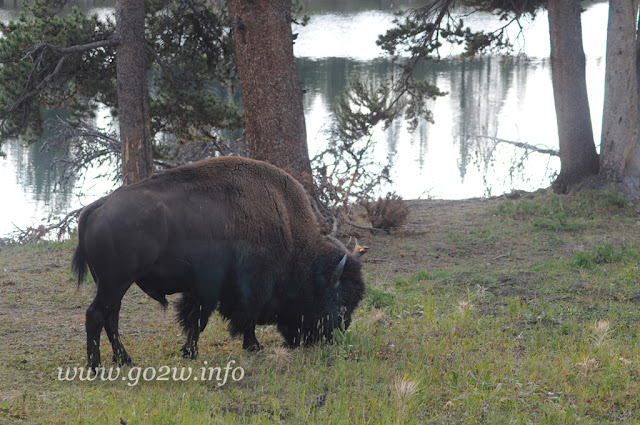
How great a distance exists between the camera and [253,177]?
6180 millimetres

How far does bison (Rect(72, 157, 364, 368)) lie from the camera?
5195 millimetres

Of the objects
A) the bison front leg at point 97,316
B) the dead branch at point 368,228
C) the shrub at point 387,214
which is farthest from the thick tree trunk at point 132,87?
the bison front leg at point 97,316

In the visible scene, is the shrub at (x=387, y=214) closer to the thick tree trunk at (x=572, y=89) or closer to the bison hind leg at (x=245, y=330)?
the thick tree trunk at (x=572, y=89)

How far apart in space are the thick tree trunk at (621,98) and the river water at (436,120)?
2403 mm

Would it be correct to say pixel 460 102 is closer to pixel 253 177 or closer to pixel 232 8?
pixel 232 8

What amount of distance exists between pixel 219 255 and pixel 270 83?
16.5 ft

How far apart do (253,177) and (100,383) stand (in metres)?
2.26

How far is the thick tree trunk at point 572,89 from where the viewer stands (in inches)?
515

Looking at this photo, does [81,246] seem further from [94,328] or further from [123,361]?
[123,361]

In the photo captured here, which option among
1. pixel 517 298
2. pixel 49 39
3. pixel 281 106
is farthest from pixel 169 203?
pixel 49 39

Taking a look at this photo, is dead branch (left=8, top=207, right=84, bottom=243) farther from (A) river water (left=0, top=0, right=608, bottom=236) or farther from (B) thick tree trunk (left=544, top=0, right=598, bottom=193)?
(B) thick tree trunk (left=544, top=0, right=598, bottom=193)

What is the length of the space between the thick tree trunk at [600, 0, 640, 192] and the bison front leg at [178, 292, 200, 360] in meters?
9.70

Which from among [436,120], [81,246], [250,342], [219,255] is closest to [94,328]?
[81,246]

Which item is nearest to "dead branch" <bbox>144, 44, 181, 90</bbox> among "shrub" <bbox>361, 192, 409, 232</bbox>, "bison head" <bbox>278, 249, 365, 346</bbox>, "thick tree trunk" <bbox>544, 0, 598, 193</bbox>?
"shrub" <bbox>361, 192, 409, 232</bbox>
